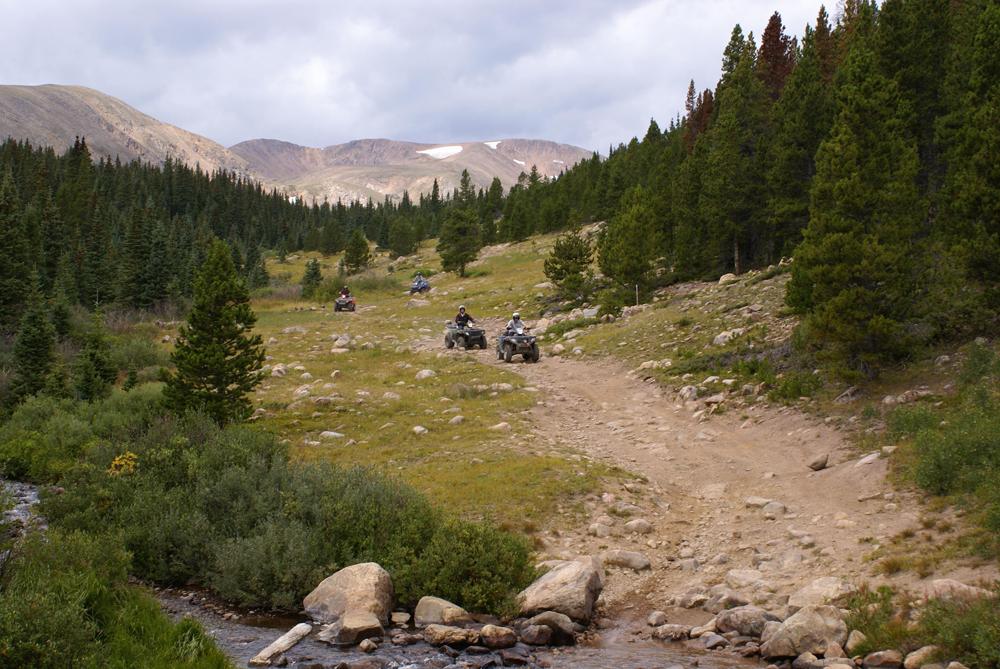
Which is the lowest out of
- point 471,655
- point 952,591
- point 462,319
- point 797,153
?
point 471,655

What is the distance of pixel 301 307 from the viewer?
5491 centimetres

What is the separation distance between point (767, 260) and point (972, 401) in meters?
25.7

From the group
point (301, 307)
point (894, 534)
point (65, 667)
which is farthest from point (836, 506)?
point (301, 307)

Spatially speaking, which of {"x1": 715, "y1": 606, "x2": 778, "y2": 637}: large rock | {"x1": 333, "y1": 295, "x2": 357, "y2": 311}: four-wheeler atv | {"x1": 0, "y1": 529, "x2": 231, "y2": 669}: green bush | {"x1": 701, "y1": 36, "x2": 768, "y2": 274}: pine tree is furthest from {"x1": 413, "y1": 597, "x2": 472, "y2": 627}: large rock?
{"x1": 333, "y1": 295, "x2": 357, "y2": 311}: four-wheeler atv

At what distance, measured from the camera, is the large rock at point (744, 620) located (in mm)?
8852

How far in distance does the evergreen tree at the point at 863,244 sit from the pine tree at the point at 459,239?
159ft

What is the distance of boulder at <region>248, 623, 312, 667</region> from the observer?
27.9ft

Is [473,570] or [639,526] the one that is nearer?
[473,570]

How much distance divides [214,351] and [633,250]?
78.4 feet

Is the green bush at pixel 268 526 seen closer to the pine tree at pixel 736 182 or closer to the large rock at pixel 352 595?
the large rock at pixel 352 595

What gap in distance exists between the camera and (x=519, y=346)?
28656mm

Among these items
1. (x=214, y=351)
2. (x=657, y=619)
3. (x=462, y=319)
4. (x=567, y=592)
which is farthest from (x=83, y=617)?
(x=462, y=319)

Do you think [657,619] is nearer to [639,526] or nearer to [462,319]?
[639,526]

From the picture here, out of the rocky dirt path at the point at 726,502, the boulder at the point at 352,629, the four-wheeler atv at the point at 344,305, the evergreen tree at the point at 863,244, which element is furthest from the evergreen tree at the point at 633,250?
the boulder at the point at 352,629
